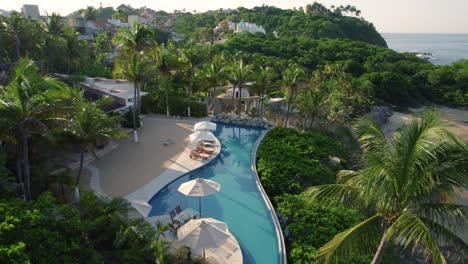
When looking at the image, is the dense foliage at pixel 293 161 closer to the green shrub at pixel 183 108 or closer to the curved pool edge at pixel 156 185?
the curved pool edge at pixel 156 185

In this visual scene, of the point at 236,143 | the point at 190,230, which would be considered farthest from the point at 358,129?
the point at 236,143

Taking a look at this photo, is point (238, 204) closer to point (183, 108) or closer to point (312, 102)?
point (312, 102)

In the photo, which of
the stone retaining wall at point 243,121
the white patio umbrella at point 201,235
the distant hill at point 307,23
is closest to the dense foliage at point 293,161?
the stone retaining wall at point 243,121

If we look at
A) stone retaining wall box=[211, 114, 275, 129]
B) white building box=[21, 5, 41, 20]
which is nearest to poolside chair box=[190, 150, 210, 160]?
stone retaining wall box=[211, 114, 275, 129]

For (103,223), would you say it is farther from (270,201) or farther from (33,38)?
(33,38)

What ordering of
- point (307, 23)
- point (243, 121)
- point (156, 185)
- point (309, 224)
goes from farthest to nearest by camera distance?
point (307, 23) < point (243, 121) < point (156, 185) < point (309, 224)

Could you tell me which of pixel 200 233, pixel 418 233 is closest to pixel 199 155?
pixel 200 233
